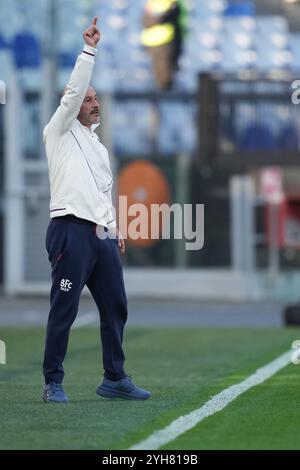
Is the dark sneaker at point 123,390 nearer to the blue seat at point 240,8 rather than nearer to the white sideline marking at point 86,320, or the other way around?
the white sideline marking at point 86,320

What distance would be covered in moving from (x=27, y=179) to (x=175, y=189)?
394 centimetres

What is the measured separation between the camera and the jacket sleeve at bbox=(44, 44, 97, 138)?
8.07m

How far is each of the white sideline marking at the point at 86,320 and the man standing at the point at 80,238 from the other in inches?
421

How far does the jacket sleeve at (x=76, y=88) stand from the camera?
807cm

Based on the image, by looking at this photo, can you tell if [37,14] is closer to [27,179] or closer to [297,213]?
[27,179]

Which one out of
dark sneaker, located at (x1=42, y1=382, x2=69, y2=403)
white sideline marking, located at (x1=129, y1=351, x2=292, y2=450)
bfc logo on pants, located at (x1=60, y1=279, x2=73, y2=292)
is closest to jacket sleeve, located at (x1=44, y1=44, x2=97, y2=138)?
bfc logo on pants, located at (x1=60, y1=279, x2=73, y2=292)

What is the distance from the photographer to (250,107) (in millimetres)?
29234

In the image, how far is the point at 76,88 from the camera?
809cm

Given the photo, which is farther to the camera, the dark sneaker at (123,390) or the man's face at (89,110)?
the dark sneaker at (123,390)

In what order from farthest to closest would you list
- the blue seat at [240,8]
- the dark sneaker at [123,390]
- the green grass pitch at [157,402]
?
the blue seat at [240,8] < the dark sneaker at [123,390] < the green grass pitch at [157,402]

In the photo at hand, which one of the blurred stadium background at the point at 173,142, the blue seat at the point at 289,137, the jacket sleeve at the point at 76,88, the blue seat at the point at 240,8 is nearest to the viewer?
the jacket sleeve at the point at 76,88

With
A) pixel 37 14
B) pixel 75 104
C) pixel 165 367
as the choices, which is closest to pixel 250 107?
pixel 37 14

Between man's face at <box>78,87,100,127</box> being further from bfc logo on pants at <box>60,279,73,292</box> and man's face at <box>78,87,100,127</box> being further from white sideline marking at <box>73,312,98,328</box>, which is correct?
white sideline marking at <box>73,312,98,328</box>

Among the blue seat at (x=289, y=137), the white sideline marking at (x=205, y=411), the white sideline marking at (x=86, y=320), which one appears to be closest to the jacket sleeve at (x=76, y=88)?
the white sideline marking at (x=205, y=411)
